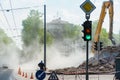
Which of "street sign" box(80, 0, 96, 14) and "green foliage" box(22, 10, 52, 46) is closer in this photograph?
"street sign" box(80, 0, 96, 14)

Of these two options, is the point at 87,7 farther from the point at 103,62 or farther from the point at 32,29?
the point at 32,29

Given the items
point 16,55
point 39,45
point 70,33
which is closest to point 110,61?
point 39,45

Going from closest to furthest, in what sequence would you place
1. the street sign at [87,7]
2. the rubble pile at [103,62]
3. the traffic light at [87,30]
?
the traffic light at [87,30], the street sign at [87,7], the rubble pile at [103,62]

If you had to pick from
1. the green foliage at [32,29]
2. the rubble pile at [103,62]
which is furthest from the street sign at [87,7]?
the green foliage at [32,29]

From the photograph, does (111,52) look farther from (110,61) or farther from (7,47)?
(7,47)

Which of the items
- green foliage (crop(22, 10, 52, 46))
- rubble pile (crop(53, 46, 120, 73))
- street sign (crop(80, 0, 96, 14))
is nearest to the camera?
street sign (crop(80, 0, 96, 14))

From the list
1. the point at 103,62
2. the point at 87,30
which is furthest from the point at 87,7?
the point at 103,62

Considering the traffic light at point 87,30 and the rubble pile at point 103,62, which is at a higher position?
the traffic light at point 87,30

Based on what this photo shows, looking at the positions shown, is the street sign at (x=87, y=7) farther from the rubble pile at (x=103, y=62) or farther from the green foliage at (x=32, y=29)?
the green foliage at (x=32, y=29)

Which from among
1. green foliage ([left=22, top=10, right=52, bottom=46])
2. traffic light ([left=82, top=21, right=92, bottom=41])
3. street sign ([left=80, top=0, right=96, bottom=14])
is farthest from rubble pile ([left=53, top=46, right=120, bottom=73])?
green foliage ([left=22, top=10, right=52, bottom=46])

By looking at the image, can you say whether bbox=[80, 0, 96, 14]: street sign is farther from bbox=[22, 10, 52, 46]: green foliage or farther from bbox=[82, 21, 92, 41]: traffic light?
bbox=[22, 10, 52, 46]: green foliage

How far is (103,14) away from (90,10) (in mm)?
44416

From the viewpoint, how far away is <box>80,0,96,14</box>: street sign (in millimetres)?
23812

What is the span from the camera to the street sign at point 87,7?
78.1ft
